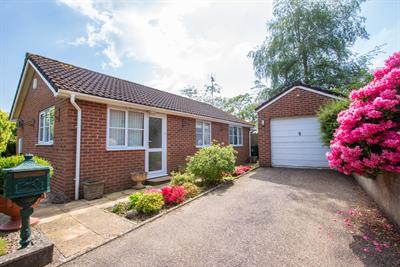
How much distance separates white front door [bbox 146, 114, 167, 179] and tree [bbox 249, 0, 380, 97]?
12374mm

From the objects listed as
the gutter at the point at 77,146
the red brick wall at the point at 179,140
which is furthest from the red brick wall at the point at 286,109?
the gutter at the point at 77,146

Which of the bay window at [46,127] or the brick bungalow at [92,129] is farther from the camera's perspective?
the bay window at [46,127]

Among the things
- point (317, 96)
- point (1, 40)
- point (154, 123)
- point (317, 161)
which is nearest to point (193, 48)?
point (154, 123)

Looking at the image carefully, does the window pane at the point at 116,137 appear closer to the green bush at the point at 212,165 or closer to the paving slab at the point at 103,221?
the paving slab at the point at 103,221

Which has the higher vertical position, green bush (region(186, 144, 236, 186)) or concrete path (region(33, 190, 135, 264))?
green bush (region(186, 144, 236, 186))

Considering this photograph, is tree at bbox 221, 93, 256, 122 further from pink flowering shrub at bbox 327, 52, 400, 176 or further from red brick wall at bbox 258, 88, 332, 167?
pink flowering shrub at bbox 327, 52, 400, 176

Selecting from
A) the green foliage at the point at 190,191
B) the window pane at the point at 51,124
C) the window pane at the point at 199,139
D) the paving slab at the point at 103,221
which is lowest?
the paving slab at the point at 103,221

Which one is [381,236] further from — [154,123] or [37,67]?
[37,67]

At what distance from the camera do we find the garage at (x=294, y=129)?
8281mm

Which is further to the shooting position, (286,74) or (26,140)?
(286,74)

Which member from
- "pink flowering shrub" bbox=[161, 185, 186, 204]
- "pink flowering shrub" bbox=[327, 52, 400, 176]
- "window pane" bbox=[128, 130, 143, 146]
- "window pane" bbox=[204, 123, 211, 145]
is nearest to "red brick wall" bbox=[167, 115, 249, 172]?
"window pane" bbox=[204, 123, 211, 145]

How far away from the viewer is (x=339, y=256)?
2318 mm

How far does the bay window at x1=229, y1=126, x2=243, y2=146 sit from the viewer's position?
12.8 meters

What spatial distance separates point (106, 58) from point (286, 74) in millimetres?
14031
